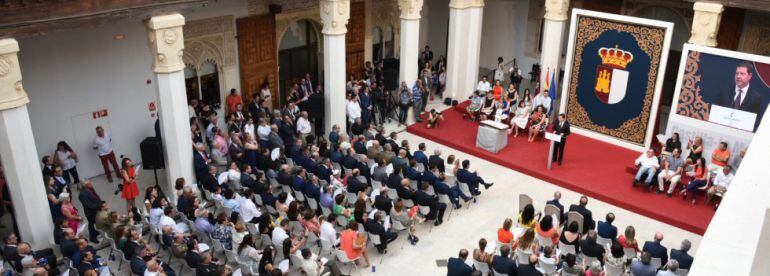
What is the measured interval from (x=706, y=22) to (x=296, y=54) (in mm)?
9892

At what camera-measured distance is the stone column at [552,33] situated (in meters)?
16.2

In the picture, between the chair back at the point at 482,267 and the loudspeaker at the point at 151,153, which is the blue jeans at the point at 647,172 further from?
the loudspeaker at the point at 151,153

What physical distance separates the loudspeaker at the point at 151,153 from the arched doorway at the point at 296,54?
539cm

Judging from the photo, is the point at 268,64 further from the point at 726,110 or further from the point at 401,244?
the point at 726,110

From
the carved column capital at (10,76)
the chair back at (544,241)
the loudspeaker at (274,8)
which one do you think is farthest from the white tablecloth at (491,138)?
the carved column capital at (10,76)

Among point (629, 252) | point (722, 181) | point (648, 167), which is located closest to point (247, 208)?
point (629, 252)

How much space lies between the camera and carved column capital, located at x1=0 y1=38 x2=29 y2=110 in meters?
9.70

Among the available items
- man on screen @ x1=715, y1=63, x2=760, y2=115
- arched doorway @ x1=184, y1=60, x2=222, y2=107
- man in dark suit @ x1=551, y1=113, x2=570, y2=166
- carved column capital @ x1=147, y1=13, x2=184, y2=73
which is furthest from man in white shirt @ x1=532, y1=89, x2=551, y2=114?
carved column capital @ x1=147, y1=13, x2=184, y2=73

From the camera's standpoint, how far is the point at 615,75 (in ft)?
49.4

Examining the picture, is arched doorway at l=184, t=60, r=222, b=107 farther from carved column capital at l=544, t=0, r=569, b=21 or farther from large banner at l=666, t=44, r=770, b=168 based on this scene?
large banner at l=666, t=44, r=770, b=168

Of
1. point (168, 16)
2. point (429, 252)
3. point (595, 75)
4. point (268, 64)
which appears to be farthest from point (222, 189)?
point (595, 75)

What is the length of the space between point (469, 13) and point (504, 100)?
2.63 metres

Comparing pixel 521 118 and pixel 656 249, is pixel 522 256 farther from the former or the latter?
pixel 521 118

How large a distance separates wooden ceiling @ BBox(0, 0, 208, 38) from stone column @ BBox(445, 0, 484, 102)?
7938 millimetres
